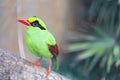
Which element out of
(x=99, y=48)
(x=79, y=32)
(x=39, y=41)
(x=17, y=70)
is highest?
(x=39, y=41)

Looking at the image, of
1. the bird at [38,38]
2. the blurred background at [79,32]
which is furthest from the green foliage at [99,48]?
the bird at [38,38]

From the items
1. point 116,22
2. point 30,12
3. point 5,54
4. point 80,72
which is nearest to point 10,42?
point 30,12

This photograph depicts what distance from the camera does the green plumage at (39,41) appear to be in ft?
6.63

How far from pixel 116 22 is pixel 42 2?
976 millimetres

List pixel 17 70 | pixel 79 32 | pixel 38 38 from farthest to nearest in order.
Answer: pixel 79 32, pixel 17 70, pixel 38 38

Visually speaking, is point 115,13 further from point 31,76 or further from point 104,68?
point 31,76

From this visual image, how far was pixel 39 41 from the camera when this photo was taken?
6.73 ft

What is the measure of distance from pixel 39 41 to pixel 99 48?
3089 mm

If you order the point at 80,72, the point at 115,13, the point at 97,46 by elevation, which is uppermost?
the point at 115,13

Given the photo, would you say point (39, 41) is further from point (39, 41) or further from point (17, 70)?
point (17, 70)

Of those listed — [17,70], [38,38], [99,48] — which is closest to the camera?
[38,38]

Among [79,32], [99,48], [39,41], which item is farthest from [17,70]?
[79,32]

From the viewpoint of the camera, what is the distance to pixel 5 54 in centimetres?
234

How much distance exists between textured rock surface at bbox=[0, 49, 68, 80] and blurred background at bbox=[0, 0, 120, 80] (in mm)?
2341
